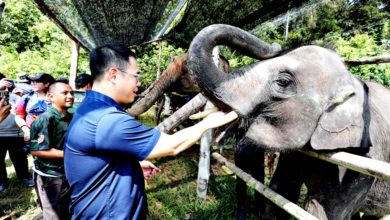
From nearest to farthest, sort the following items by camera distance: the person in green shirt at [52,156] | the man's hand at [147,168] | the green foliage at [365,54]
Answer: the man's hand at [147,168] < the person in green shirt at [52,156] < the green foliage at [365,54]

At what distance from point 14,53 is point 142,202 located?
14545 millimetres

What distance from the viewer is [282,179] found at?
91.1 inches

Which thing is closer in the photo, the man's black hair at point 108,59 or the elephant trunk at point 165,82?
the man's black hair at point 108,59

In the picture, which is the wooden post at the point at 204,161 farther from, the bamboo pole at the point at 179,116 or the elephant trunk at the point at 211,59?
the elephant trunk at the point at 211,59

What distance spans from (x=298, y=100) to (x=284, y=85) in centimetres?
12

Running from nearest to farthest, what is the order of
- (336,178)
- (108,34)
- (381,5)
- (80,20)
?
(336,178) → (80,20) → (108,34) → (381,5)

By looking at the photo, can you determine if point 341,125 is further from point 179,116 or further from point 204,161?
point 204,161

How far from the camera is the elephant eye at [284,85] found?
5.64 feet

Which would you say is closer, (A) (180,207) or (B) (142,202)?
(B) (142,202)

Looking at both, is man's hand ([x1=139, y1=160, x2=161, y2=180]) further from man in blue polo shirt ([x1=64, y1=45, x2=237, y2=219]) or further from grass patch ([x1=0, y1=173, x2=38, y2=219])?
grass patch ([x1=0, y1=173, x2=38, y2=219])

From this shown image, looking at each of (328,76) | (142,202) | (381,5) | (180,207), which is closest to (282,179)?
(328,76)

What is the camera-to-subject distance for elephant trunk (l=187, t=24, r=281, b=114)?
5.11 ft

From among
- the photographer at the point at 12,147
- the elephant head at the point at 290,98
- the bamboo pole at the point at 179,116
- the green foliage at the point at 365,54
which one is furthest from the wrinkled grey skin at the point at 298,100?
the green foliage at the point at 365,54

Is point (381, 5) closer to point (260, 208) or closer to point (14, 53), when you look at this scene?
point (260, 208)
